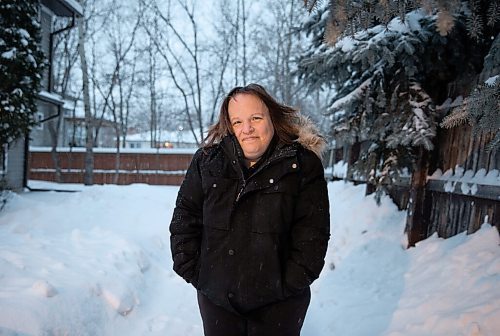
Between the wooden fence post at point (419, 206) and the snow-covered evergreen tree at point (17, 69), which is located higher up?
the snow-covered evergreen tree at point (17, 69)

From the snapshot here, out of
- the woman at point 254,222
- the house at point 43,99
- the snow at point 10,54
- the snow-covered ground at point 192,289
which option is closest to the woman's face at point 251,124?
the woman at point 254,222

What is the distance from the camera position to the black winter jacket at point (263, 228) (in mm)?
1944

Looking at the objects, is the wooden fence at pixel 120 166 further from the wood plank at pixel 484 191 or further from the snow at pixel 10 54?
the wood plank at pixel 484 191

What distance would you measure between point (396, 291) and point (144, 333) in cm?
267

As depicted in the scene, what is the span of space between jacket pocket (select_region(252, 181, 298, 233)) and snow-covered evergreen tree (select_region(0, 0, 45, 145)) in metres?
7.20

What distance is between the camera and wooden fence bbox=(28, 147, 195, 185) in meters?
23.6

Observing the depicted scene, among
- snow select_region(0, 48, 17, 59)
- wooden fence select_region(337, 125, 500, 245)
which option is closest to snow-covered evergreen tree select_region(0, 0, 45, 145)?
snow select_region(0, 48, 17, 59)

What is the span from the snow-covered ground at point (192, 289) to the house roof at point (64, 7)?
8.71m

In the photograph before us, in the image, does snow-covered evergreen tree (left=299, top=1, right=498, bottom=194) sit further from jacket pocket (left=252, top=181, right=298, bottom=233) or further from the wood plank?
jacket pocket (left=252, top=181, right=298, bottom=233)

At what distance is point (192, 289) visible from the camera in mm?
4676

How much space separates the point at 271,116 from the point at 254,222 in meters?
0.66

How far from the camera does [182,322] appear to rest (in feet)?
12.2

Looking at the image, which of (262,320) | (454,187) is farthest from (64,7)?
(262,320)

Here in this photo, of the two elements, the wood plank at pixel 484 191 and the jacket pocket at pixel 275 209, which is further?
the wood plank at pixel 484 191
